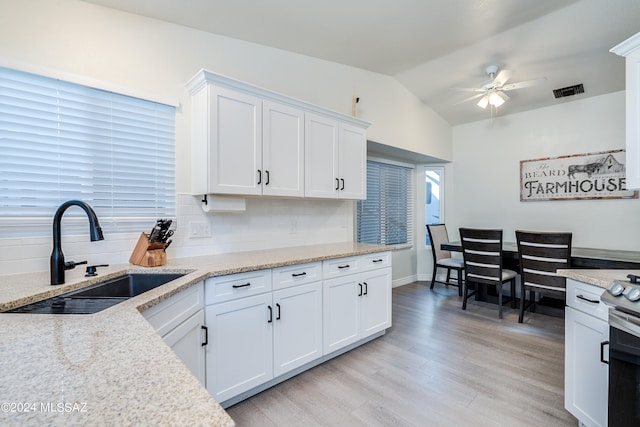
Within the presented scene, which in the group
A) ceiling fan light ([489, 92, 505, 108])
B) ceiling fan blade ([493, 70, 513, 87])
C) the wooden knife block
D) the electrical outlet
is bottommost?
the wooden knife block

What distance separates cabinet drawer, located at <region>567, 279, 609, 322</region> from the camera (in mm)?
1421

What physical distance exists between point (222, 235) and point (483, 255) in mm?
2983

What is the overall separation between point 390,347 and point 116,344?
2.39 metres

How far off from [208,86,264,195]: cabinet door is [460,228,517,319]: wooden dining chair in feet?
8.87

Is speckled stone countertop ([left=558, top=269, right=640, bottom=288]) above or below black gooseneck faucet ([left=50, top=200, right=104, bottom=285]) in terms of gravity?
below

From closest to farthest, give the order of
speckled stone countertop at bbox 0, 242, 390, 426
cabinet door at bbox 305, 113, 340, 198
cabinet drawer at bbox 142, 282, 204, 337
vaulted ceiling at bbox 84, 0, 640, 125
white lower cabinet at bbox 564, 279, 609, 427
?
speckled stone countertop at bbox 0, 242, 390, 426, cabinet drawer at bbox 142, 282, 204, 337, white lower cabinet at bbox 564, 279, 609, 427, vaulted ceiling at bbox 84, 0, 640, 125, cabinet door at bbox 305, 113, 340, 198

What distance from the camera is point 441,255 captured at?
4598 millimetres

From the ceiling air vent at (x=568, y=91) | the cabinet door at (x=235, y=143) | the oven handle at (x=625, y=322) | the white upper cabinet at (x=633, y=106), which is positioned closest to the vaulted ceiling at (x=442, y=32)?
the ceiling air vent at (x=568, y=91)

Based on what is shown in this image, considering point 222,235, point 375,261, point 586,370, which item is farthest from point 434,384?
point 222,235

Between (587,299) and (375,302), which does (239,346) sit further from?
(587,299)

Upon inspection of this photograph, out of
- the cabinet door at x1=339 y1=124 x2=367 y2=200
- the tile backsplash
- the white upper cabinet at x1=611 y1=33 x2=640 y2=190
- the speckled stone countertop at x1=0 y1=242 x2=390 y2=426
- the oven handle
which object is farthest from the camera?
the cabinet door at x1=339 y1=124 x2=367 y2=200

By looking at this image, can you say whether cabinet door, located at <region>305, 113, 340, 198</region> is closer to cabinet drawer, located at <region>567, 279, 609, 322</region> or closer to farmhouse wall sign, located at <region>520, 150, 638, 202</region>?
cabinet drawer, located at <region>567, 279, 609, 322</region>

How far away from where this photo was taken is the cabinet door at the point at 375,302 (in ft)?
8.49

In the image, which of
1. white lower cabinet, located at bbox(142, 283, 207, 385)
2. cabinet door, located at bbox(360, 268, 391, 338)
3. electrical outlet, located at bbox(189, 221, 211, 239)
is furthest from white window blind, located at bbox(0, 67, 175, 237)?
cabinet door, located at bbox(360, 268, 391, 338)
